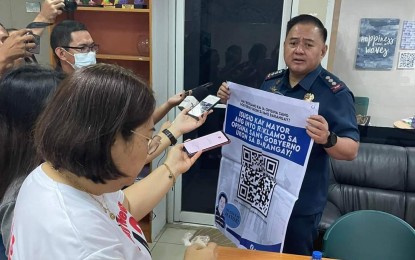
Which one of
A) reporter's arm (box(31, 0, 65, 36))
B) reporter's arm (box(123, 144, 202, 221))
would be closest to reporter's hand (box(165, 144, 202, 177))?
reporter's arm (box(123, 144, 202, 221))

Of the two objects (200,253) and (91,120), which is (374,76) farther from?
(91,120)

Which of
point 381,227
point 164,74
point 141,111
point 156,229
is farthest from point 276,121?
point 156,229

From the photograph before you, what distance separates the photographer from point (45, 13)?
6.51 ft

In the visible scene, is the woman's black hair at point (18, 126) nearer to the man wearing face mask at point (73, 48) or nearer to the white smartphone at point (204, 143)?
the white smartphone at point (204, 143)

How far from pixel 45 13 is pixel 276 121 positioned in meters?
1.46

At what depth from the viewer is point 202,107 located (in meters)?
1.62

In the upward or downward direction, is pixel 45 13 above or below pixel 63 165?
above

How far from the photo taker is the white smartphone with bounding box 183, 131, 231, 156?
1.38 m

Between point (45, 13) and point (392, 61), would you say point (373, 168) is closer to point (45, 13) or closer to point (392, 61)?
point (392, 61)

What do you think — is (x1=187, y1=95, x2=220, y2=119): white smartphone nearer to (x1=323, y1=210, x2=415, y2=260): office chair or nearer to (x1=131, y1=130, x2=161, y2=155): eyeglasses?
(x1=131, y1=130, x2=161, y2=155): eyeglasses

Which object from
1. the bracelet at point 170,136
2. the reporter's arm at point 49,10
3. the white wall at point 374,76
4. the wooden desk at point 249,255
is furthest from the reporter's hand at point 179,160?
the white wall at point 374,76

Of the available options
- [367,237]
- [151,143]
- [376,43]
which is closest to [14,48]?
[151,143]

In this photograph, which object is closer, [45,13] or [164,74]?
[45,13]

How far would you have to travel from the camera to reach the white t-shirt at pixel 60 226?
0.65 metres
